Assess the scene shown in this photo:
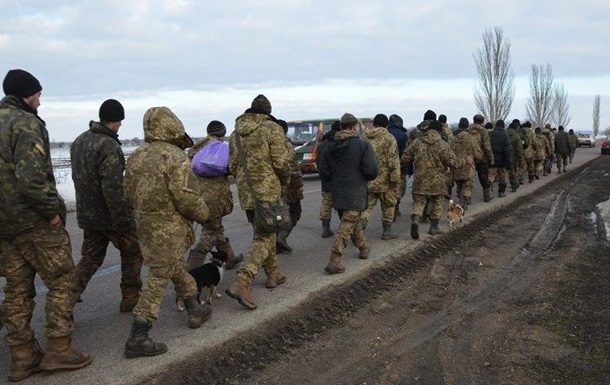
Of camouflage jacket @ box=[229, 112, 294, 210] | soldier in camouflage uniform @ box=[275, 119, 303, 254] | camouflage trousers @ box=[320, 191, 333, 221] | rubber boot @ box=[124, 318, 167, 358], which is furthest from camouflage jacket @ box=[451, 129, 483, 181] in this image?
rubber boot @ box=[124, 318, 167, 358]

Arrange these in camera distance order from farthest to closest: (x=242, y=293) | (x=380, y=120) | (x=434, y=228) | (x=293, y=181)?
1. (x=434, y=228)
2. (x=380, y=120)
3. (x=293, y=181)
4. (x=242, y=293)

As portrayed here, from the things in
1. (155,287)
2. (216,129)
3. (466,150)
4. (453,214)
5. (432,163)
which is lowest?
(453,214)

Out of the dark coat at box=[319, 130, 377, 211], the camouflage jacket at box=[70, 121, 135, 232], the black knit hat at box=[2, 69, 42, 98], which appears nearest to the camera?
the black knit hat at box=[2, 69, 42, 98]

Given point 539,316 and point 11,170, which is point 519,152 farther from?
point 11,170

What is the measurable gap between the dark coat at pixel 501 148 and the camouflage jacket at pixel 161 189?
376 inches

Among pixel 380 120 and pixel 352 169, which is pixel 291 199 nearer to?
pixel 352 169

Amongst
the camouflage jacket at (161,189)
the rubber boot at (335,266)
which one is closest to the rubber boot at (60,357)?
the camouflage jacket at (161,189)

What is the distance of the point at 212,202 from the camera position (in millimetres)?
5582

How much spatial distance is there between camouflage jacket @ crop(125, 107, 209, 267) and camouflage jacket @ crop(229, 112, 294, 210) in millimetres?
1031

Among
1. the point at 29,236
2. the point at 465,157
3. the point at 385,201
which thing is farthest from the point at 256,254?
the point at 465,157

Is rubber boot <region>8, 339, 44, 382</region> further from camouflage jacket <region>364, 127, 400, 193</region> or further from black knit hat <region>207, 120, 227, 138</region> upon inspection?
camouflage jacket <region>364, 127, 400, 193</region>

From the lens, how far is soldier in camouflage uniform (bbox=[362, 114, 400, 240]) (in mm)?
7293

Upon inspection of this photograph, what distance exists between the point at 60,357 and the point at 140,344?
22.1 inches

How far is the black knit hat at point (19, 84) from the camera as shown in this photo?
3479 mm
